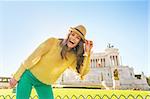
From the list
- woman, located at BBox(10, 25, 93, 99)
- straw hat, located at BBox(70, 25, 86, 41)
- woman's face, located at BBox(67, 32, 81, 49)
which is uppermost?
straw hat, located at BBox(70, 25, 86, 41)

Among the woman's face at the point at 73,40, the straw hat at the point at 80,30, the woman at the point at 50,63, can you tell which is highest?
the straw hat at the point at 80,30

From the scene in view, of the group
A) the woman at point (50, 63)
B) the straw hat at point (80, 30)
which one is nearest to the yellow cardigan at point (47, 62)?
the woman at point (50, 63)

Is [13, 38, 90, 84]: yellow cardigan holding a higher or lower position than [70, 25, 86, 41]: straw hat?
lower

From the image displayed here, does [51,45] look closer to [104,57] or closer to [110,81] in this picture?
[110,81]

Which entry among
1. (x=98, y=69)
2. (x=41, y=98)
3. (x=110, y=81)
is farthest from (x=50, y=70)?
(x=98, y=69)

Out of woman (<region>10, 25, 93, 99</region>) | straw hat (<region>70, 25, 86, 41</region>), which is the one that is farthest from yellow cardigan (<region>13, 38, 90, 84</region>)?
straw hat (<region>70, 25, 86, 41</region>)

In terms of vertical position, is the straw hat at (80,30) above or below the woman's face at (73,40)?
above

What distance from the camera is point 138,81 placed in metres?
10.5

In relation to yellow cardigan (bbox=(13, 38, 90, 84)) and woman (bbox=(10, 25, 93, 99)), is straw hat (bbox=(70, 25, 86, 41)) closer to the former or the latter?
woman (bbox=(10, 25, 93, 99))

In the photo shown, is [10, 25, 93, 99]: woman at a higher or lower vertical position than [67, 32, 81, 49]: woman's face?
lower

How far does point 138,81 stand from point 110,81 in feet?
5.52

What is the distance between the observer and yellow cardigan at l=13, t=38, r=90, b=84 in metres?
1.35

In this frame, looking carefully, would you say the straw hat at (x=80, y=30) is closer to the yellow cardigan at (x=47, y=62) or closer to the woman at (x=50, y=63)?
the woman at (x=50, y=63)

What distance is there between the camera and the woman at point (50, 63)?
1346 millimetres
